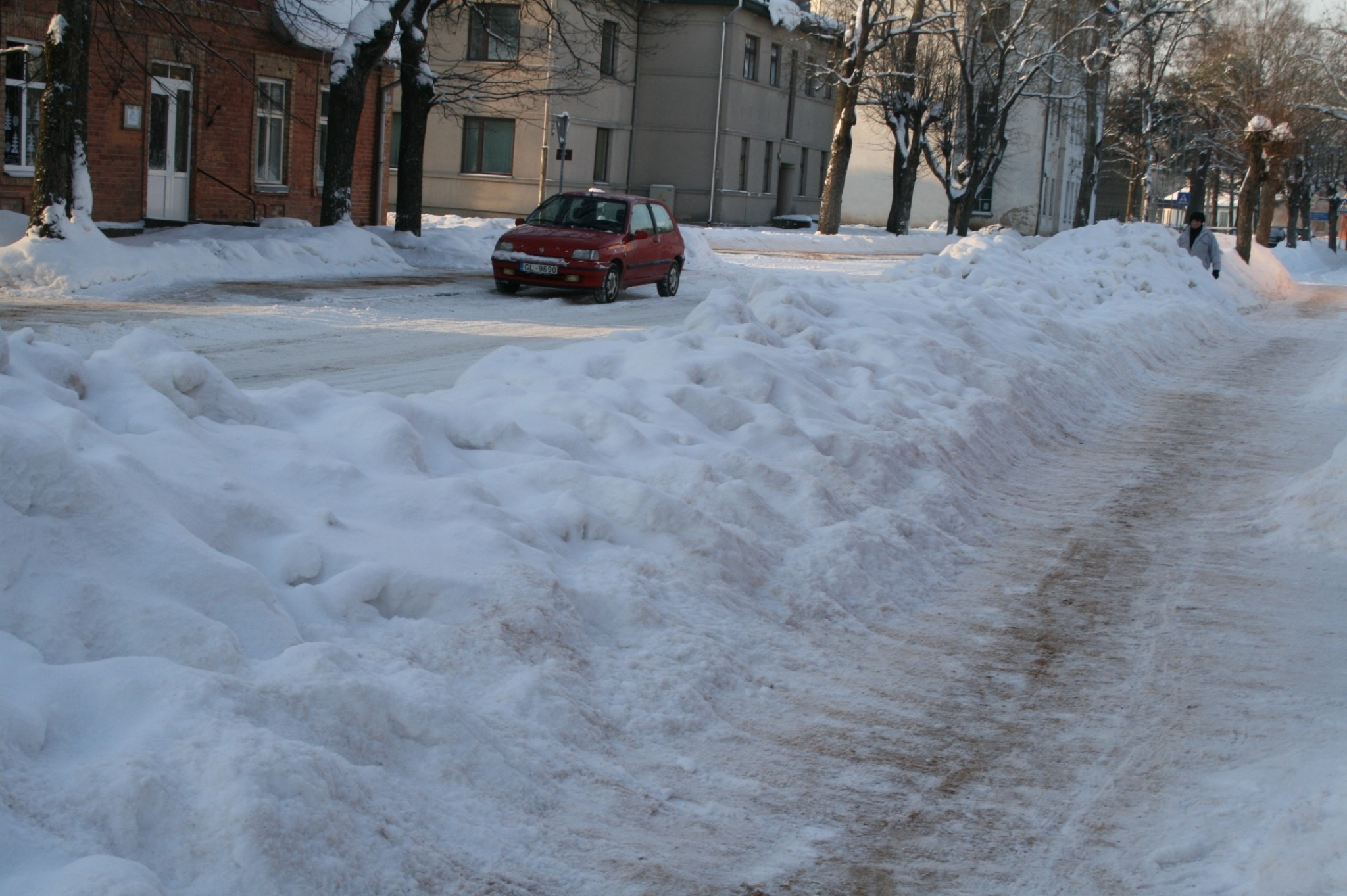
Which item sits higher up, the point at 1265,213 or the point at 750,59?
the point at 750,59

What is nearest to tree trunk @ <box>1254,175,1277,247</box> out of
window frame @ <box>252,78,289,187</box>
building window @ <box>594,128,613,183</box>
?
building window @ <box>594,128,613,183</box>

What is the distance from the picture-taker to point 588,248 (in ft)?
62.3

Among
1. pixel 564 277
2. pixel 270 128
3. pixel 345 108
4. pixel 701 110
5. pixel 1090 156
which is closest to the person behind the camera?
pixel 564 277

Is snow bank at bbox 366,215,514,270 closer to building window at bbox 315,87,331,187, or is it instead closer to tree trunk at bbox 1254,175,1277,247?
building window at bbox 315,87,331,187

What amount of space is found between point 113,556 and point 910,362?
7284 millimetres

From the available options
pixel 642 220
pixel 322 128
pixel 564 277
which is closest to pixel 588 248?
pixel 564 277

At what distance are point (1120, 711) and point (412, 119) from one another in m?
22.4

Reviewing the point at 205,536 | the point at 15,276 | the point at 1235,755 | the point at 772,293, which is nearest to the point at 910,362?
the point at 772,293

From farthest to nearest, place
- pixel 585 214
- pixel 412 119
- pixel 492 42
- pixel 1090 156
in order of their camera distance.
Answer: pixel 1090 156 < pixel 492 42 < pixel 412 119 < pixel 585 214

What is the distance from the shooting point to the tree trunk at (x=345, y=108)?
22391mm

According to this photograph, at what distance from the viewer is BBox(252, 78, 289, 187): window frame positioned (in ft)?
87.5

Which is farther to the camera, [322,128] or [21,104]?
[322,128]

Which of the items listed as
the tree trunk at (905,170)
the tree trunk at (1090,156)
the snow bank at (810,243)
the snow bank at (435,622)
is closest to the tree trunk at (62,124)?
the snow bank at (435,622)

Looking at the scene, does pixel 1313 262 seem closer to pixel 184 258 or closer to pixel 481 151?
pixel 481 151
